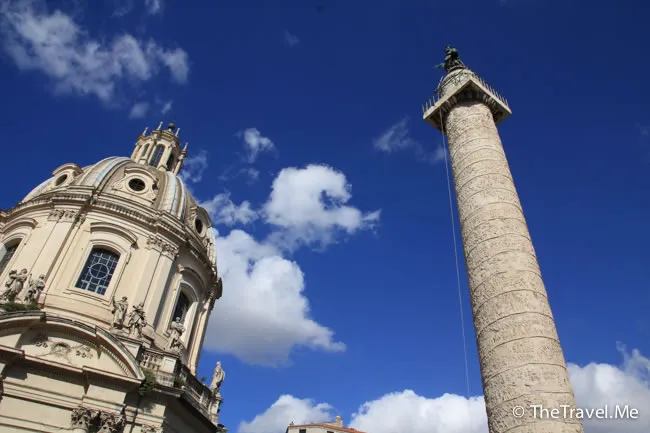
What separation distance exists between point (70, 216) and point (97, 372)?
9099mm

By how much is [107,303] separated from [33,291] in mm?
2908

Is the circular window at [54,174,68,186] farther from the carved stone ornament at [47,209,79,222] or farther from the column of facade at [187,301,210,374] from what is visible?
the column of facade at [187,301,210,374]

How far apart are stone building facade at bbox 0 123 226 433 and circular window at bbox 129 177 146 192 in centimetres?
6

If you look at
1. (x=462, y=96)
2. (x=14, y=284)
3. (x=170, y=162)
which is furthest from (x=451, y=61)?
(x=170, y=162)

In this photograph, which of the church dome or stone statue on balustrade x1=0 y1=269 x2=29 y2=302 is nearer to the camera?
stone statue on balustrade x1=0 y1=269 x2=29 y2=302

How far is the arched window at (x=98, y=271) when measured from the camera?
21.0 m

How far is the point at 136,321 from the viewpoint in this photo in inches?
731

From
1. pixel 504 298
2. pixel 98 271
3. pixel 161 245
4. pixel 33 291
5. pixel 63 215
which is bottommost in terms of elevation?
pixel 504 298

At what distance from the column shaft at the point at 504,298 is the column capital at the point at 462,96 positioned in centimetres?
182

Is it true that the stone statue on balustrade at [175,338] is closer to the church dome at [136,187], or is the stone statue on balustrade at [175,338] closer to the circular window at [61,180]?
the church dome at [136,187]

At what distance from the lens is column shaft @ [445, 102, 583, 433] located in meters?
9.53

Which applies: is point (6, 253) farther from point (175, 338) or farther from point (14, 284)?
point (175, 338)

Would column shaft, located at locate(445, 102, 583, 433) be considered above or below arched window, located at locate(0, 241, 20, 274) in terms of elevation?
below

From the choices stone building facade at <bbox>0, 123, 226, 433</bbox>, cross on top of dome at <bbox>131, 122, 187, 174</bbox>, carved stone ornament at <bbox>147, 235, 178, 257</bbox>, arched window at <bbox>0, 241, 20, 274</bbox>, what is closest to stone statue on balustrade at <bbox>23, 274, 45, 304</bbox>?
stone building facade at <bbox>0, 123, 226, 433</bbox>
